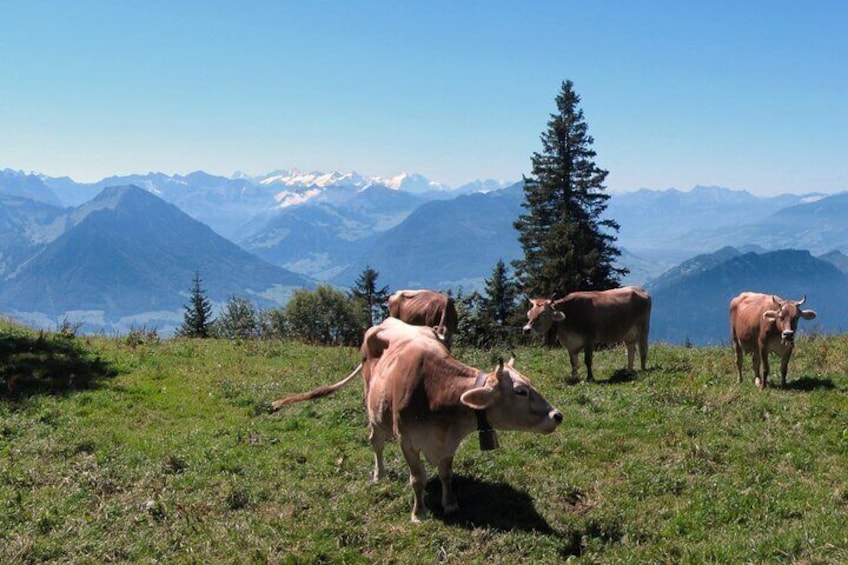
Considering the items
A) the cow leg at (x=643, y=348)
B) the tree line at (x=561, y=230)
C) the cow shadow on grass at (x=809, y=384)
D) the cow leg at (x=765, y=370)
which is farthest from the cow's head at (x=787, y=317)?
the tree line at (x=561, y=230)

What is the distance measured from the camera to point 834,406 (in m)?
11.4

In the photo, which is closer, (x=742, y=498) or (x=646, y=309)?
(x=742, y=498)

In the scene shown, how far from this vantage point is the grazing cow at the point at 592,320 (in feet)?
54.7

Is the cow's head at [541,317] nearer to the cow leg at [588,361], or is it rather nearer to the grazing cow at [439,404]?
the cow leg at [588,361]

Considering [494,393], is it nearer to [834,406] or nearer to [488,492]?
[488,492]

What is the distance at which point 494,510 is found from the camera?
8.45 meters

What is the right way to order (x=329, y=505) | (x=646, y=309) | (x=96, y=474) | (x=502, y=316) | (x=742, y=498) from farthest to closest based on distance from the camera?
(x=502, y=316), (x=646, y=309), (x=96, y=474), (x=329, y=505), (x=742, y=498)

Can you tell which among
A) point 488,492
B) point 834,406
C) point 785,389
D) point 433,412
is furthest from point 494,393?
point 785,389

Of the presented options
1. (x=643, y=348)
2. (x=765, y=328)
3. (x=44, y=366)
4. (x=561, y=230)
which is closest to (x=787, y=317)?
(x=765, y=328)

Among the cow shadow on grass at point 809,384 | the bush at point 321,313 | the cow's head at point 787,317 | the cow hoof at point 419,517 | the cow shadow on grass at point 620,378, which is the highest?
the cow's head at point 787,317

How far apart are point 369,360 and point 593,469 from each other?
4.03 metres

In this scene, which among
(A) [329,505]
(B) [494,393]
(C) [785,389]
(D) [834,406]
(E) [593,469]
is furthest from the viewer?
(C) [785,389]

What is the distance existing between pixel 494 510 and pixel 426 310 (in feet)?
38.7

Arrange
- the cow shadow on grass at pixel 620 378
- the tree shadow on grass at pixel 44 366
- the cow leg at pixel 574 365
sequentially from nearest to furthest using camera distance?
the tree shadow on grass at pixel 44 366
the cow shadow on grass at pixel 620 378
the cow leg at pixel 574 365
